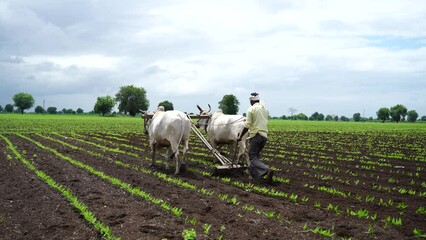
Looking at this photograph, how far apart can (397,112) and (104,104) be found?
352ft

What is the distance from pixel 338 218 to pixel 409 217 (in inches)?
60.4

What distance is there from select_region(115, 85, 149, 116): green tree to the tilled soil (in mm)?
118382

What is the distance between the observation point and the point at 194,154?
18359 millimetres

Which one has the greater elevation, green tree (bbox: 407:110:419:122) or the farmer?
green tree (bbox: 407:110:419:122)

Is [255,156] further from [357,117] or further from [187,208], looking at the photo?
[357,117]

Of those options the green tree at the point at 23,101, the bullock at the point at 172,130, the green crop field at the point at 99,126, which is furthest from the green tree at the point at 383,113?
the bullock at the point at 172,130

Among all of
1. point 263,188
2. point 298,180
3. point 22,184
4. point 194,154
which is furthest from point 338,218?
point 194,154

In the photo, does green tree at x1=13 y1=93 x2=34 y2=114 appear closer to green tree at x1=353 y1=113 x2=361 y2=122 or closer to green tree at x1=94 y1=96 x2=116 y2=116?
green tree at x1=94 y1=96 x2=116 y2=116

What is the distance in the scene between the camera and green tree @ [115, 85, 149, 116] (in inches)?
5123

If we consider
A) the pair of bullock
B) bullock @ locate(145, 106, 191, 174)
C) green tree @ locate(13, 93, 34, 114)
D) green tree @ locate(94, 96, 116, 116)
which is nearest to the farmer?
the pair of bullock

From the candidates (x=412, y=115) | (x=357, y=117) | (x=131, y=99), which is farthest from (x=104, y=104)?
(x=412, y=115)

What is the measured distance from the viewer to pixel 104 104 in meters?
130

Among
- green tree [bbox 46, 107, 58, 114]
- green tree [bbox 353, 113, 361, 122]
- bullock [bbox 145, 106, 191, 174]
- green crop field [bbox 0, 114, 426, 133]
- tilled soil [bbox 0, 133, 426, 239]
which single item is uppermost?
green tree [bbox 353, 113, 361, 122]

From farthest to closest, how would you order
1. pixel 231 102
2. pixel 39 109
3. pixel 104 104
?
pixel 39 109 → pixel 104 104 → pixel 231 102
